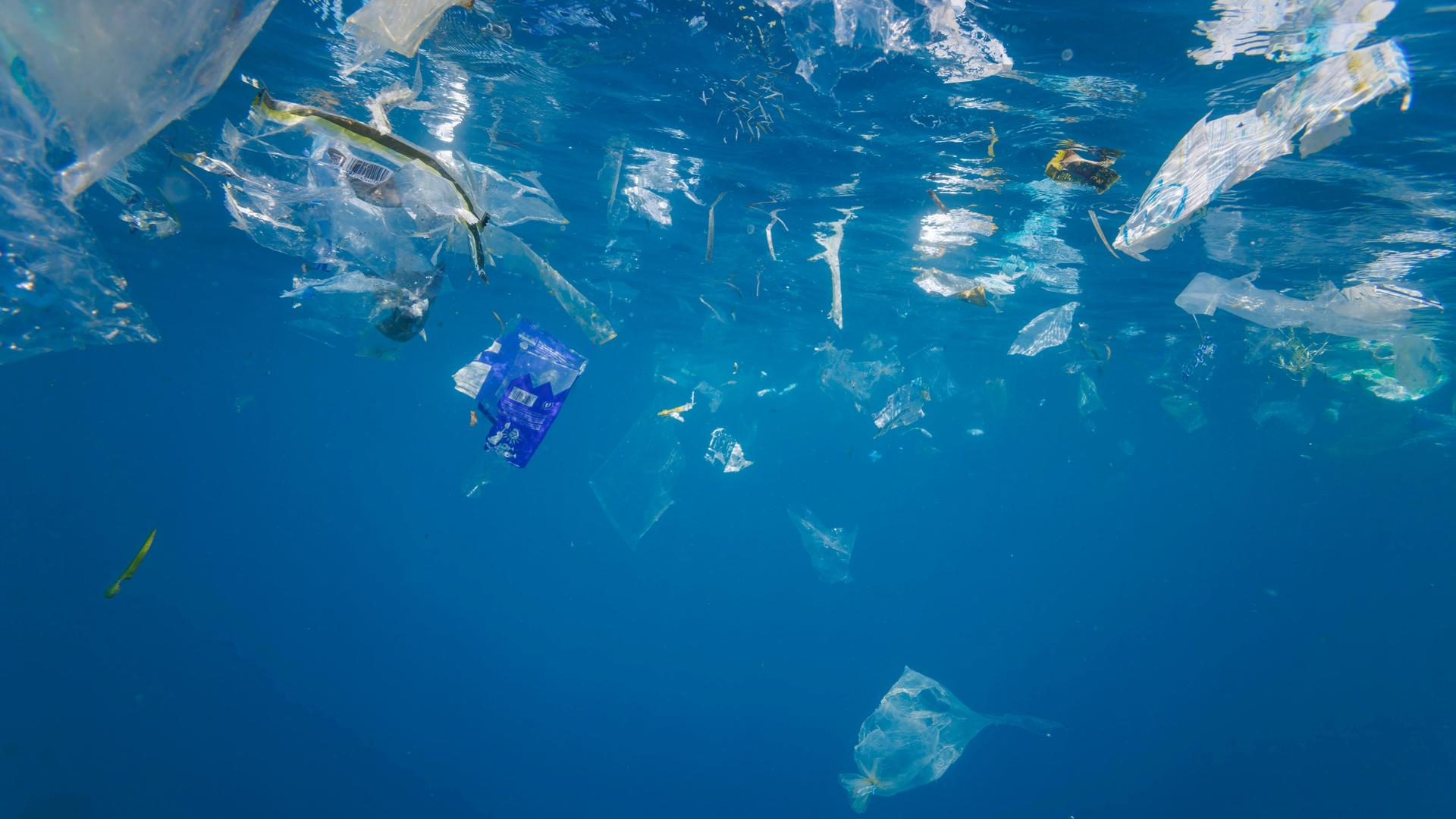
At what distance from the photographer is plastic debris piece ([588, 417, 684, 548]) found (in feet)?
40.9

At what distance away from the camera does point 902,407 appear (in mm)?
13859

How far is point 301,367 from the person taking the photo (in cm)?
4231

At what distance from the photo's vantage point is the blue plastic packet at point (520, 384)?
3814 mm

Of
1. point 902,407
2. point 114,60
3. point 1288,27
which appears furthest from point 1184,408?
point 114,60

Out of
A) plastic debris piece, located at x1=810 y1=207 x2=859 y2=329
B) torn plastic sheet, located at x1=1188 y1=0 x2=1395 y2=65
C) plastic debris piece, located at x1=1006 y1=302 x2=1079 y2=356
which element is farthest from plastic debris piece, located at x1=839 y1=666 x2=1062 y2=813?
plastic debris piece, located at x1=1006 y1=302 x2=1079 y2=356

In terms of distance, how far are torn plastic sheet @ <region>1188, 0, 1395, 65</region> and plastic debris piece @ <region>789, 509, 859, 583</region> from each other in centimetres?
1069

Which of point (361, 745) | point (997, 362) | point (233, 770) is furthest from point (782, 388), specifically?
point (233, 770)

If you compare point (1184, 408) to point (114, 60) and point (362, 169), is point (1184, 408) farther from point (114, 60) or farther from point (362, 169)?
point (114, 60)

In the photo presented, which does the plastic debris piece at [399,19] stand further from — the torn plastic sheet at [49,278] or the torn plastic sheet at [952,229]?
the torn plastic sheet at [952,229]

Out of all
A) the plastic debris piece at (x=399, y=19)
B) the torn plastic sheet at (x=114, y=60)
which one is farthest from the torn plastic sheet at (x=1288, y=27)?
the torn plastic sheet at (x=114, y=60)

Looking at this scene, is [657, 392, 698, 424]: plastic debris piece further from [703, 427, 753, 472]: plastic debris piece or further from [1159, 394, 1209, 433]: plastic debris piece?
[1159, 394, 1209, 433]: plastic debris piece

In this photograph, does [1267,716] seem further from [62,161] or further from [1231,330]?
[62,161]

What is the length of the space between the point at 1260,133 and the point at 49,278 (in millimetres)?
11446

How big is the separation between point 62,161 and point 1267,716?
5590 cm
